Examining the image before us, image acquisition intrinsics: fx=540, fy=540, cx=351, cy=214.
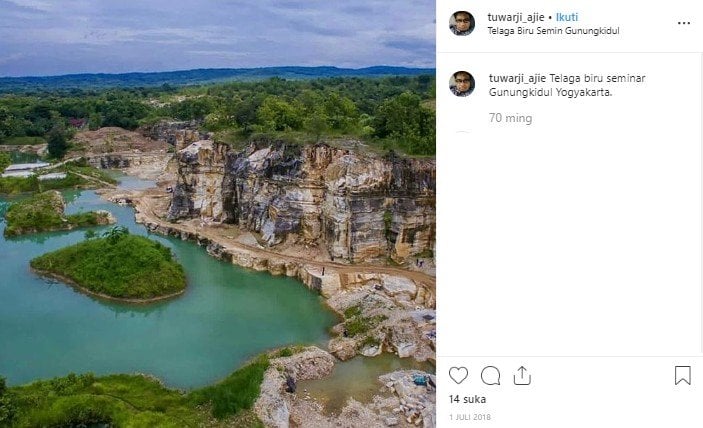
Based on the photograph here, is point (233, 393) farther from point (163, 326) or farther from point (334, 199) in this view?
point (334, 199)

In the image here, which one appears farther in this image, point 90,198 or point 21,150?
point 21,150

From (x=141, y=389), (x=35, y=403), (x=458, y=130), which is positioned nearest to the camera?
(x=458, y=130)

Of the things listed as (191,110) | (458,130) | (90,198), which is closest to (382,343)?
(458,130)

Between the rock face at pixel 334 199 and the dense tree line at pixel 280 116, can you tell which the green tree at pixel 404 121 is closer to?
the dense tree line at pixel 280 116

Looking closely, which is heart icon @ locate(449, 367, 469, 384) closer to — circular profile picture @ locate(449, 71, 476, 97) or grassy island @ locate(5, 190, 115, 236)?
circular profile picture @ locate(449, 71, 476, 97)

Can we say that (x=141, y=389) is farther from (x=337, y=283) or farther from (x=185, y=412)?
(x=337, y=283)

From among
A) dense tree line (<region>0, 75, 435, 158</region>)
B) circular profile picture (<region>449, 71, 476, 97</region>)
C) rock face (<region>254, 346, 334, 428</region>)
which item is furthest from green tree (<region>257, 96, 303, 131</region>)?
circular profile picture (<region>449, 71, 476, 97</region>)

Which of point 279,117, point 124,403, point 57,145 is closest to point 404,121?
point 279,117
